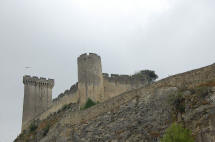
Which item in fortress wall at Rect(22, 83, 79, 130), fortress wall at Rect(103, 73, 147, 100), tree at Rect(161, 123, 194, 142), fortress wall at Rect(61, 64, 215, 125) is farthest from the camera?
fortress wall at Rect(22, 83, 79, 130)

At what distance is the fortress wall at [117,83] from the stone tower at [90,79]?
954 millimetres

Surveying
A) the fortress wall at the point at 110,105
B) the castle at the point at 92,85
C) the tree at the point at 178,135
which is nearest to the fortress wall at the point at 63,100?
the castle at the point at 92,85

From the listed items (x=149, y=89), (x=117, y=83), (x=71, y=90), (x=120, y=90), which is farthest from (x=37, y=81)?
(x=149, y=89)

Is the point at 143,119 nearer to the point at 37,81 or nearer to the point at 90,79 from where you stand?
the point at 90,79

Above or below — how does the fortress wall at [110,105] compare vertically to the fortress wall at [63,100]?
below

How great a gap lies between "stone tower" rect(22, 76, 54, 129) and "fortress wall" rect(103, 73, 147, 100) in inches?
489

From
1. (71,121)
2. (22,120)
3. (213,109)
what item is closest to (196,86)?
(213,109)

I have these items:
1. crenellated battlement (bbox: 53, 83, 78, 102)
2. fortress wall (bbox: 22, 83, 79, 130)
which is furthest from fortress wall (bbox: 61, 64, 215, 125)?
crenellated battlement (bbox: 53, 83, 78, 102)

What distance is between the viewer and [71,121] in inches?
1064

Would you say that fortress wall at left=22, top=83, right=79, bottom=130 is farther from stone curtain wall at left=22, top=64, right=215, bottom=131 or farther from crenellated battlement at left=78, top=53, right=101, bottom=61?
crenellated battlement at left=78, top=53, right=101, bottom=61

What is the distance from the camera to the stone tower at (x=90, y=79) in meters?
31.4

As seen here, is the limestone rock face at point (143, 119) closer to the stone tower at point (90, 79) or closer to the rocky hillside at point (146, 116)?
the rocky hillside at point (146, 116)

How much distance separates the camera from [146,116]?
68.4 feet

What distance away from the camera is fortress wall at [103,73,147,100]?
32891 mm
